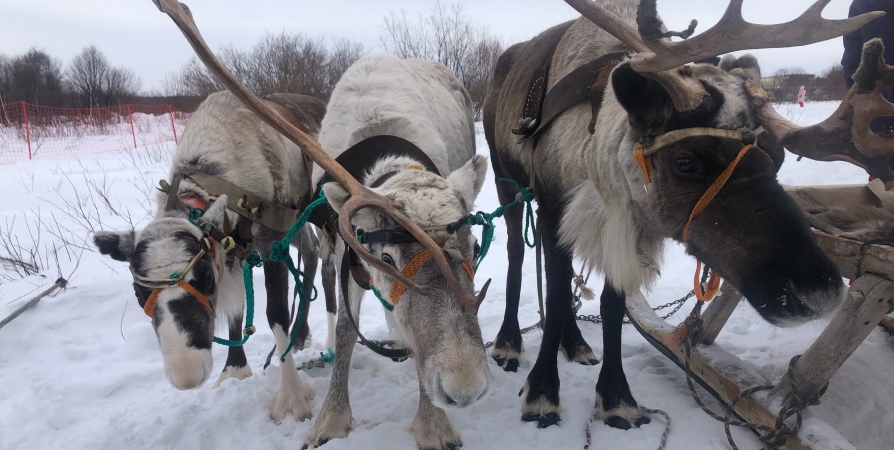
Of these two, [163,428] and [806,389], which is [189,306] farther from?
[806,389]

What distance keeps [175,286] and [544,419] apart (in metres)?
2.16

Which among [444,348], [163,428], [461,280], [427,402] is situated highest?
[461,280]

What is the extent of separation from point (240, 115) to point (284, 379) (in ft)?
6.24

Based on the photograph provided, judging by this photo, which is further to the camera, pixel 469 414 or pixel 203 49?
pixel 469 414

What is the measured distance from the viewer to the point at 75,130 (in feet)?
67.6

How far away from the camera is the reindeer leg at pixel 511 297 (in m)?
3.65

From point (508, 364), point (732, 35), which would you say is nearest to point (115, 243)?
point (508, 364)

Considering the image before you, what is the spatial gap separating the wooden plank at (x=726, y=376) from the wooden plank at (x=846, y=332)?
15 cm

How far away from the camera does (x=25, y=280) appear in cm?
505

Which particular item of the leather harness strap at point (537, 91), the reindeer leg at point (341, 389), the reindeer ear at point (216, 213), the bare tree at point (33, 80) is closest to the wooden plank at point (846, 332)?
the leather harness strap at point (537, 91)

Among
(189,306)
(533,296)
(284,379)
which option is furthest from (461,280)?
(533,296)

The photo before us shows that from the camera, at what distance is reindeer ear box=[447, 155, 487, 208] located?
2510 mm

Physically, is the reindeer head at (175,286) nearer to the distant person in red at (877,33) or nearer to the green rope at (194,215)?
the green rope at (194,215)

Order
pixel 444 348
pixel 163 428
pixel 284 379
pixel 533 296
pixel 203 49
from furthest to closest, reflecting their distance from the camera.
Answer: pixel 533 296, pixel 284 379, pixel 163 428, pixel 203 49, pixel 444 348
